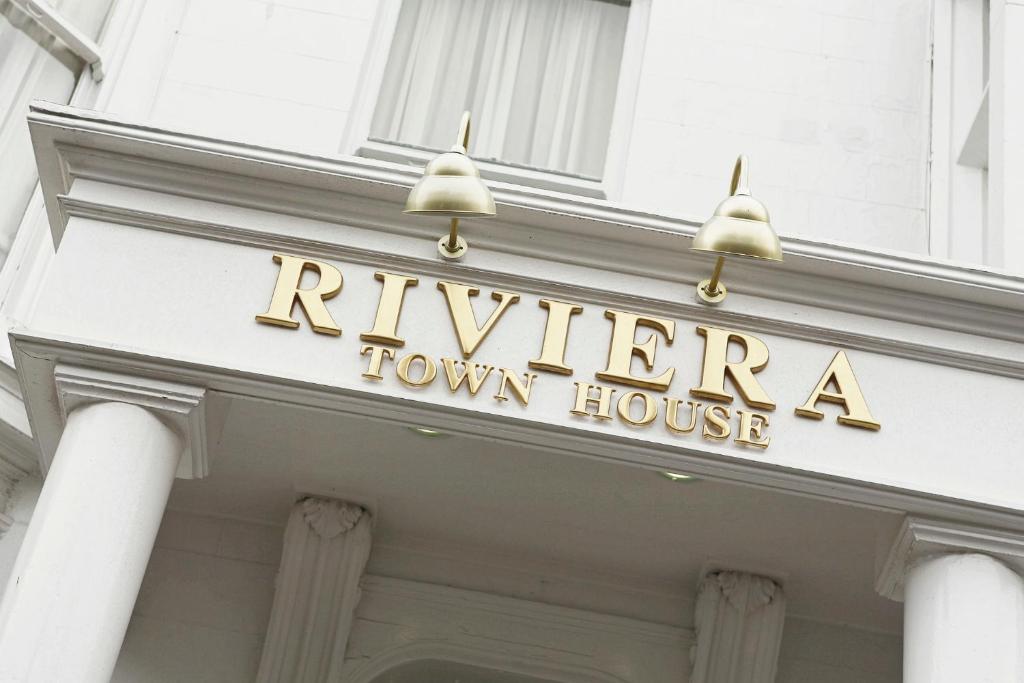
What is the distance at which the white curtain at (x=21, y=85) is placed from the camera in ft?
30.4

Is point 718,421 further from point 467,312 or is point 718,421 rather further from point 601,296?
point 467,312

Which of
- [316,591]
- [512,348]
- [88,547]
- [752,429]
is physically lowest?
[88,547]

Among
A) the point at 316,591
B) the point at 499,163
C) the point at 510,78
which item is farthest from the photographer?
the point at 510,78

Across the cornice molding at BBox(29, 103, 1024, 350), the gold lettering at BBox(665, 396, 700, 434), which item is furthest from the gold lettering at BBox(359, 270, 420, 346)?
the gold lettering at BBox(665, 396, 700, 434)

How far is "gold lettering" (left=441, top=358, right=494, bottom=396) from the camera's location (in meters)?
6.86

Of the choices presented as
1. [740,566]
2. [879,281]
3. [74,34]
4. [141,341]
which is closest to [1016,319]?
[879,281]

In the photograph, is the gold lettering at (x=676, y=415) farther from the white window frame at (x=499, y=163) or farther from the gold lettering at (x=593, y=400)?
the white window frame at (x=499, y=163)

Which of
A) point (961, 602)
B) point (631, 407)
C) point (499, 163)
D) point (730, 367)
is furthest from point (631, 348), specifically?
point (499, 163)

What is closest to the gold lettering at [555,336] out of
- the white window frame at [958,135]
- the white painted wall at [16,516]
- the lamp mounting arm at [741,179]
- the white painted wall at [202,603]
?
the lamp mounting arm at [741,179]

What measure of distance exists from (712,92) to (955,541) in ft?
13.9

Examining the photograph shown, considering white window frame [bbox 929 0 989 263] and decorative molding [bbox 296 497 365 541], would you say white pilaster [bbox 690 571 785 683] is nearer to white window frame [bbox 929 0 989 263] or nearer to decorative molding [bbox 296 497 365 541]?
decorative molding [bbox 296 497 365 541]

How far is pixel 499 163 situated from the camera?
9.80m

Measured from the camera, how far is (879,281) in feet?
23.3

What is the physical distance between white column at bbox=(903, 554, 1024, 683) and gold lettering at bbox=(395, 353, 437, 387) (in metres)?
2.48
